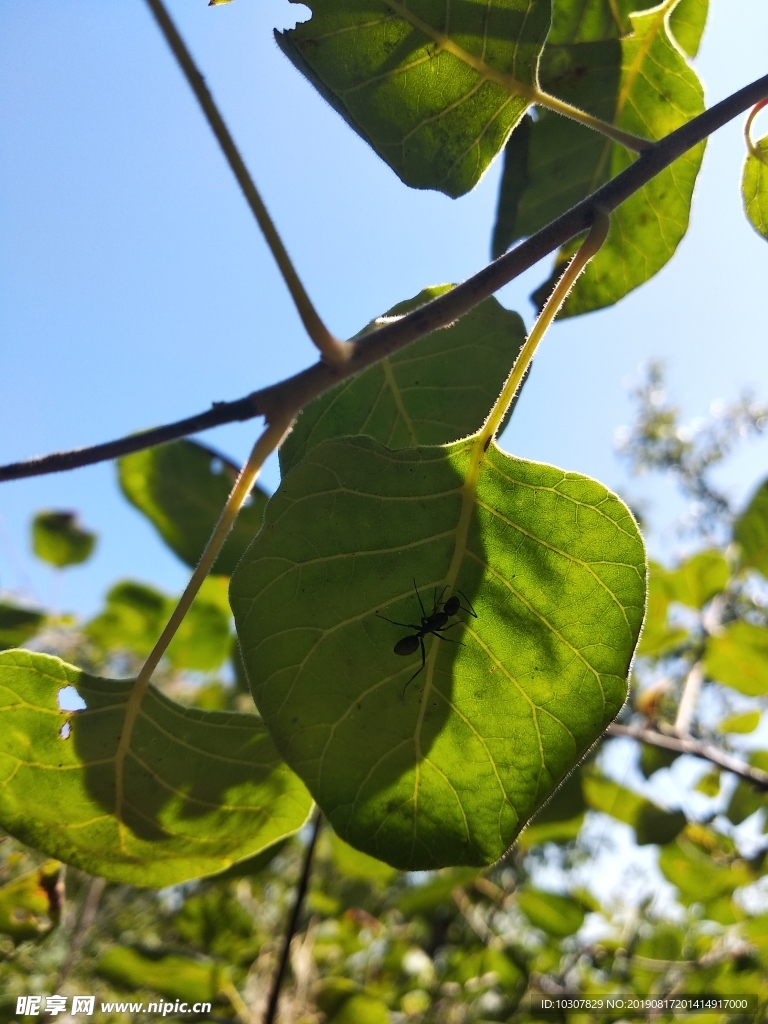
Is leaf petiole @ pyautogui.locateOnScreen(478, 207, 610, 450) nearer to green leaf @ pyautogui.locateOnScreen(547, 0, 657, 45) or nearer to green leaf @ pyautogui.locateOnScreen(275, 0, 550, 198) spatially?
green leaf @ pyautogui.locateOnScreen(275, 0, 550, 198)

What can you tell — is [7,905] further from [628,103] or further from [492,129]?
[628,103]

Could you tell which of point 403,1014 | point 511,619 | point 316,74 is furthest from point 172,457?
point 403,1014

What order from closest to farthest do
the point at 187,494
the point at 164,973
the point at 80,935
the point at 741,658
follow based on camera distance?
the point at 80,935
the point at 164,973
the point at 187,494
the point at 741,658

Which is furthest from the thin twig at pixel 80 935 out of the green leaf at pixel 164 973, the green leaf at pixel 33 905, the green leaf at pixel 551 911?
the green leaf at pixel 551 911

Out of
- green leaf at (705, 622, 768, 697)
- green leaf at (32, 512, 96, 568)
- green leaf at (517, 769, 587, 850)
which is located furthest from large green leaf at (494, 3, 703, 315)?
green leaf at (32, 512, 96, 568)

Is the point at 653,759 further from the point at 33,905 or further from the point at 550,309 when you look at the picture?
the point at 550,309

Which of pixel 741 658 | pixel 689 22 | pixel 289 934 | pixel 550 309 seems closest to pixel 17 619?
pixel 289 934
